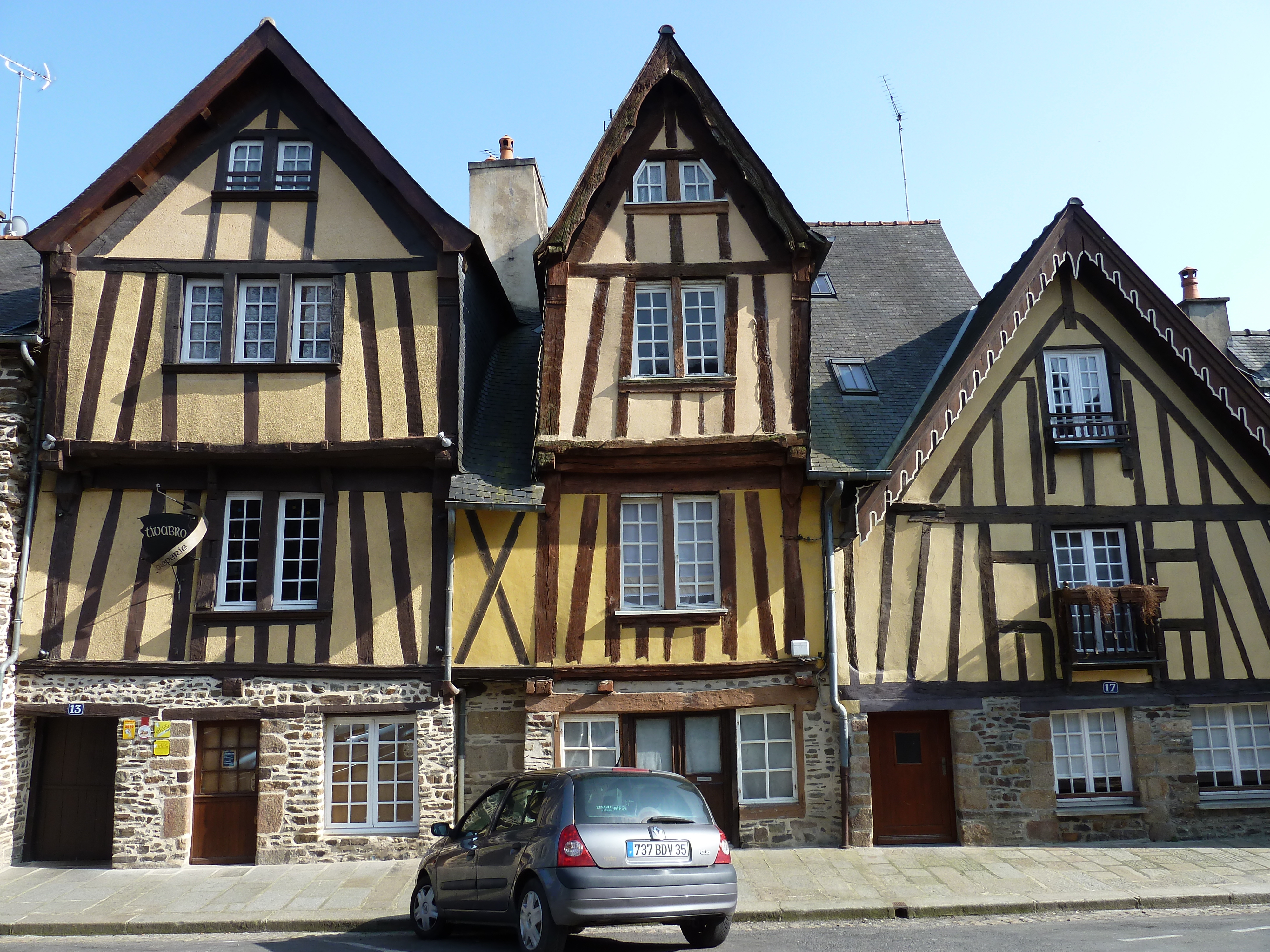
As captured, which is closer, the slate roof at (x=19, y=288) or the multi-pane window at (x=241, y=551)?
the multi-pane window at (x=241, y=551)

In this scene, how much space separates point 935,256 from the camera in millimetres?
17578

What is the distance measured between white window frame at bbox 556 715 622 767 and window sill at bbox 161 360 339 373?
5196 mm

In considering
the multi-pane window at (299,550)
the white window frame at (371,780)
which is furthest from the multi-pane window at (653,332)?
the white window frame at (371,780)

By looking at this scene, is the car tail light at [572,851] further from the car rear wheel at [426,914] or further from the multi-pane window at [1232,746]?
the multi-pane window at [1232,746]

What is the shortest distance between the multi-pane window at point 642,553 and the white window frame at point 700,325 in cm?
175

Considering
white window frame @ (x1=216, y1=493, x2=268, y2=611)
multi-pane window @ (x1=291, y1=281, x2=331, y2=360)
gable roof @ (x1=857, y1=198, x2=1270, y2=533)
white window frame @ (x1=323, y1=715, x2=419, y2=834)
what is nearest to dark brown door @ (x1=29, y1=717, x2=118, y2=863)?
white window frame @ (x1=216, y1=493, x2=268, y2=611)


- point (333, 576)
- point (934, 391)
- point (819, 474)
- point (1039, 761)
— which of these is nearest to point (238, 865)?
point (333, 576)

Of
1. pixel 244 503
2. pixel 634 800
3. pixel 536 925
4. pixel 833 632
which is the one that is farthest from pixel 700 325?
pixel 536 925

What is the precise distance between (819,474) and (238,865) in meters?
8.30

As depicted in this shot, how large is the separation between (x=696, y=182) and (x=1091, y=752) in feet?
29.4

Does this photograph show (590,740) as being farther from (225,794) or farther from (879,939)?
(879,939)

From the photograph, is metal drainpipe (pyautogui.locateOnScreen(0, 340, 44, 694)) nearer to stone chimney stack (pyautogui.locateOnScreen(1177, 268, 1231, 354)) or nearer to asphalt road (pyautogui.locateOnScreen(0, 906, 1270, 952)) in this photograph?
asphalt road (pyautogui.locateOnScreen(0, 906, 1270, 952))

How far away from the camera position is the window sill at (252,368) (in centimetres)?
1232

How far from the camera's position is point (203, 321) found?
12703 millimetres
